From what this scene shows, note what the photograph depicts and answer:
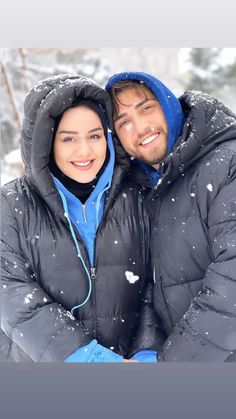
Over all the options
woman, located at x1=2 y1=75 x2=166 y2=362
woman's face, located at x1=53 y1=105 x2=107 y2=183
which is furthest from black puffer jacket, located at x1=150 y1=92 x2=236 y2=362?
woman's face, located at x1=53 y1=105 x2=107 y2=183

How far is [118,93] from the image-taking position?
297 centimetres

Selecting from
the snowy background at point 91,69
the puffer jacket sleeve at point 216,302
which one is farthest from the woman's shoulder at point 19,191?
the snowy background at point 91,69

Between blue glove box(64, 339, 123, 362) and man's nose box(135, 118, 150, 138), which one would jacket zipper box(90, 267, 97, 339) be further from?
man's nose box(135, 118, 150, 138)

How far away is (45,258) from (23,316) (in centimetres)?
32

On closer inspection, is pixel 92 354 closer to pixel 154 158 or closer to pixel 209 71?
pixel 154 158

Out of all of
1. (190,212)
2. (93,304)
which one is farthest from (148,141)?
(93,304)

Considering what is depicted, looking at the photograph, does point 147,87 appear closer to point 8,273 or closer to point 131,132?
point 131,132

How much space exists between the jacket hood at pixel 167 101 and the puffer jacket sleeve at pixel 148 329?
0.86 metres

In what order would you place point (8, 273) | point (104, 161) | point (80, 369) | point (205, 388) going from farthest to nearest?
point (104, 161) → point (8, 273) → point (80, 369) → point (205, 388)

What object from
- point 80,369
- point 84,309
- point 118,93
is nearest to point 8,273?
point 84,309

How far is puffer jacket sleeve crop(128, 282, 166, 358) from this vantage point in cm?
266

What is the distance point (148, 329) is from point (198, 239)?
0.59 metres

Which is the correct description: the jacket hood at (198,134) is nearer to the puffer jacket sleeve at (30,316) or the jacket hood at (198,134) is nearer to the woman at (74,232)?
the woman at (74,232)

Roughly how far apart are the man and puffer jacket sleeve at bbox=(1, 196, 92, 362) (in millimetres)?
460
